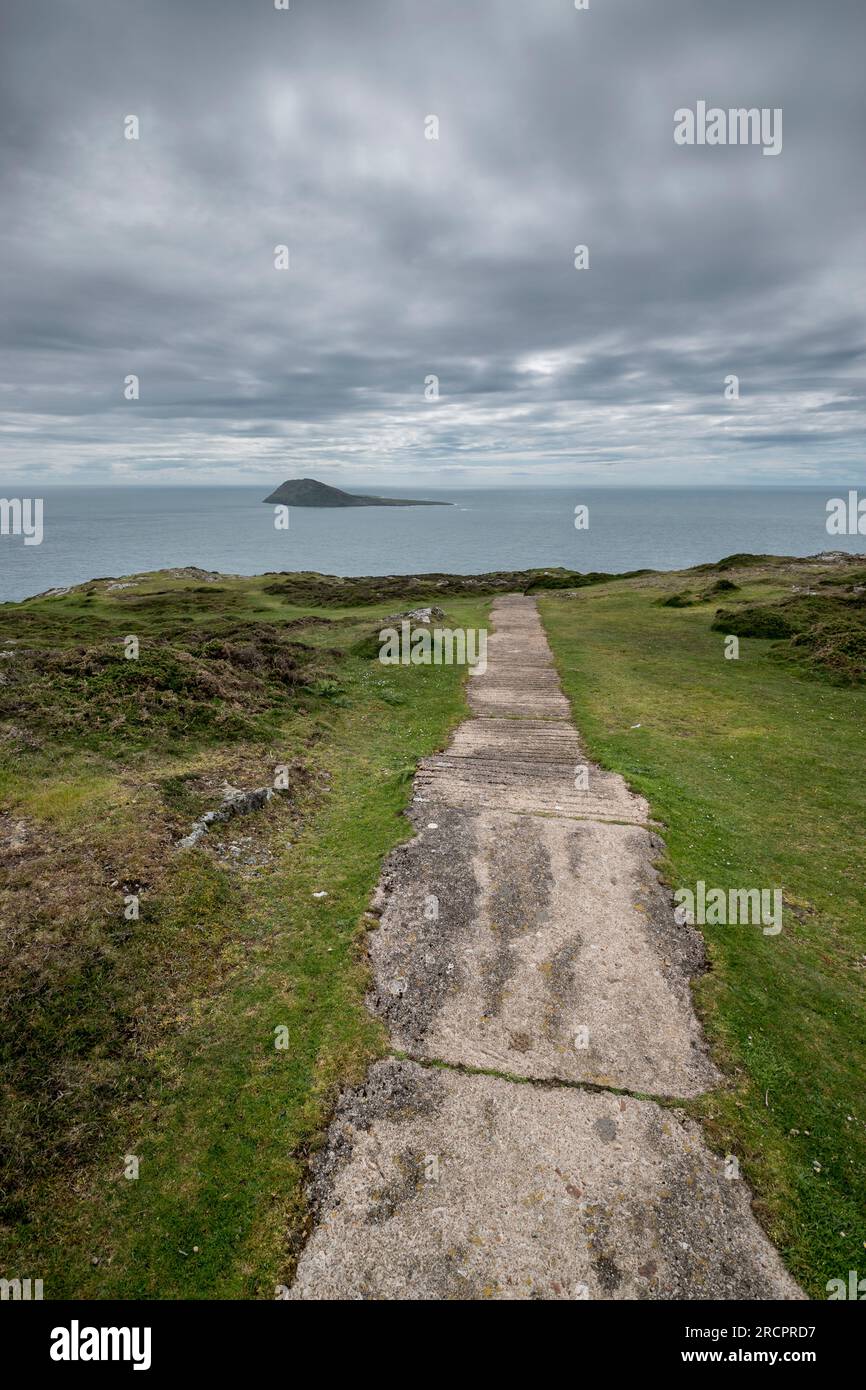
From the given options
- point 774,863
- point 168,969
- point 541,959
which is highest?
point 774,863

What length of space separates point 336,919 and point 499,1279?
5.80 meters

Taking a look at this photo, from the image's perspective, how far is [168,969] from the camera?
927 centimetres

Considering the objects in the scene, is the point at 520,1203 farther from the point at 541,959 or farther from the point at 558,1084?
the point at 541,959

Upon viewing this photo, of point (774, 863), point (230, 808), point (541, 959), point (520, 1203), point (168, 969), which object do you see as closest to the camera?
point (520, 1203)

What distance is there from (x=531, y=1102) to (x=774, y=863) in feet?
28.8

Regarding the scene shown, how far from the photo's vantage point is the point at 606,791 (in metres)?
15.7

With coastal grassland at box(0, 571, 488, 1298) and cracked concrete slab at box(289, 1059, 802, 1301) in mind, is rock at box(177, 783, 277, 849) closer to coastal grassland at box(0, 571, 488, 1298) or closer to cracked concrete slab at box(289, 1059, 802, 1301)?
coastal grassland at box(0, 571, 488, 1298)

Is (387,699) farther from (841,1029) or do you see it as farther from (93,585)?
(93,585)

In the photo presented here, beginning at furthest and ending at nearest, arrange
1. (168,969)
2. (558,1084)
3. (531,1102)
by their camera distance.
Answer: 1. (168,969)
2. (558,1084)
3. (531,1102)

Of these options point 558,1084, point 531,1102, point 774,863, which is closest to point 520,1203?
point 531,1102

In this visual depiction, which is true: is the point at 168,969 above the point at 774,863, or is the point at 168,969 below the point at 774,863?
below

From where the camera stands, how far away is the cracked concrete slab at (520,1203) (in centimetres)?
577

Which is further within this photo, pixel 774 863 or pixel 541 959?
pixel 774 863
